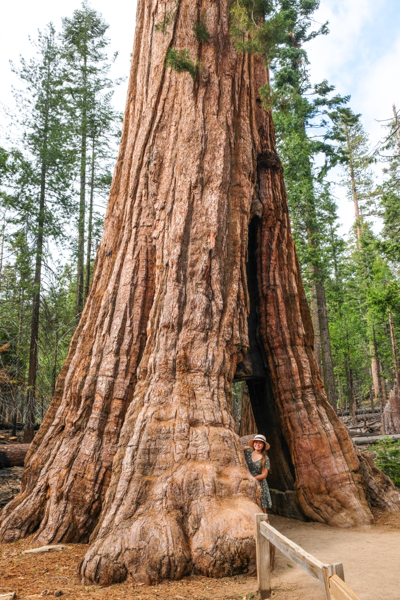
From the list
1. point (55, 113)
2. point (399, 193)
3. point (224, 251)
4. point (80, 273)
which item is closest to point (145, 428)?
point (224, 251)

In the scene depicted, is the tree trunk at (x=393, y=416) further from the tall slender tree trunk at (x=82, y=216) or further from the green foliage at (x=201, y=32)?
the green foliage at (x=201, y=32)

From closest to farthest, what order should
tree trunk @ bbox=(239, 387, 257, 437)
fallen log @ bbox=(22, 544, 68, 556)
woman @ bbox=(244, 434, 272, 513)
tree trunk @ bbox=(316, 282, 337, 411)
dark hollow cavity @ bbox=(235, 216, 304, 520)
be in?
fallen log @ bbox=(22, 544, 68, 556) < woman @ bbox=(244, 434, 272, 513) < dark hollow cavity @ bbox=(235, 216, 304, 520) < tree trunk @ bbox=(239, 387, 257, 437) < tree trunk @ bbox=(316, 282, 337, 411)

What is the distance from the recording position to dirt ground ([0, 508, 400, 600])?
3.71 meters

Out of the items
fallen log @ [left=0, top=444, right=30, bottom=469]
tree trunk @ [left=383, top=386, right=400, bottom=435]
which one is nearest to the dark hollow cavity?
fallen log @ [left=0, top=444, right=30, bottom=469]

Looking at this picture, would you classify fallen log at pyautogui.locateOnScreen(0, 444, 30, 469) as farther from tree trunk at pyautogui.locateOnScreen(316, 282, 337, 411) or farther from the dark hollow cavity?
tree trunk at pyautogui.locateOnScreen(316, 282, 337, 411)

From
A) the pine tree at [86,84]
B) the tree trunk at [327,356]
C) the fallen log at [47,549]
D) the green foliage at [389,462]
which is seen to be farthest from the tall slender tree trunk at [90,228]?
the fallen log at [47,549]

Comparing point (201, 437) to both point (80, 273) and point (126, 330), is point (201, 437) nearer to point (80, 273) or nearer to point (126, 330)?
point (126, 330)

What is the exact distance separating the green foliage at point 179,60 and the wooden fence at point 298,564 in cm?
648

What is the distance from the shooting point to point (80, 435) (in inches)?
242

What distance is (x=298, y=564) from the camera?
284cm

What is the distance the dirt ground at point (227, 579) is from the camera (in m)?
3.71

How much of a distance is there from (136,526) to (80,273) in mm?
14361

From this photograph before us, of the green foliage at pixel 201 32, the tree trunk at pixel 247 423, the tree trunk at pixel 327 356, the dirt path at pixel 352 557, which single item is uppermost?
the green foliage at pixel 201 32

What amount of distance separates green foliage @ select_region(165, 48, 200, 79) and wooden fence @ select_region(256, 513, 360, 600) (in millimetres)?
6481
